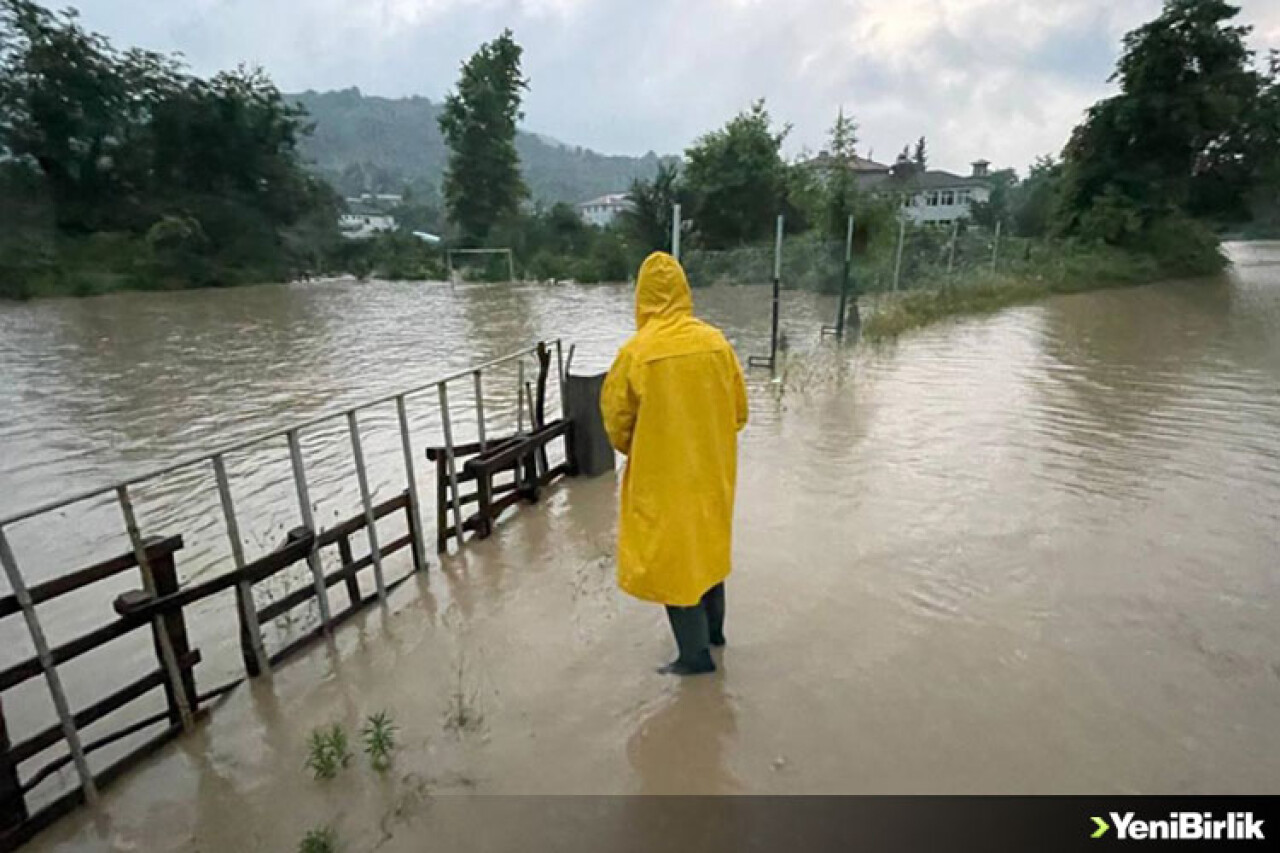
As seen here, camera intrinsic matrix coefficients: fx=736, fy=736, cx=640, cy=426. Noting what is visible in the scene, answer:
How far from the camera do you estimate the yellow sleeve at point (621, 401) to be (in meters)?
2.63

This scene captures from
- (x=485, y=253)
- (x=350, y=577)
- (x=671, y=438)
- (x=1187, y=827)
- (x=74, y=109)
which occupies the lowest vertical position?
(x=1187, y=827)

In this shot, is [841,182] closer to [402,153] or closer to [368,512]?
[368,512]

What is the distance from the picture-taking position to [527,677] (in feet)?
10.3

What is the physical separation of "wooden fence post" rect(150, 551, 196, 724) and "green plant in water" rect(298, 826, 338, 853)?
38.8 inches

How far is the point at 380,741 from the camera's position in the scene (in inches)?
104

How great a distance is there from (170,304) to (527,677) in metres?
22.3

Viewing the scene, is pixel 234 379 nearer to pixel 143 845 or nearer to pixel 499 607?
pixel 499 607

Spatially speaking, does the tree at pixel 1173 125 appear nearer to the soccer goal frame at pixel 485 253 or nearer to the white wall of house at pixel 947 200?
the soccer goal frame at pixel 485 253

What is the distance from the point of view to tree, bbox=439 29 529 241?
3497 centimetres

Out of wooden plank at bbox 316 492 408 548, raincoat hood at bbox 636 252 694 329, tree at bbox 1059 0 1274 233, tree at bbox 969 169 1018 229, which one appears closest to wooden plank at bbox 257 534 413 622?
wooden plank at bbox 316 492 408 548

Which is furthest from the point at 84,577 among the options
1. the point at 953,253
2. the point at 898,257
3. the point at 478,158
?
the point at 478,158

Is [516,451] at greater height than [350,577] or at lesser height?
greater

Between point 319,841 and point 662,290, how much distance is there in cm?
209

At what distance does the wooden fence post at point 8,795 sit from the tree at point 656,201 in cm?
2587
